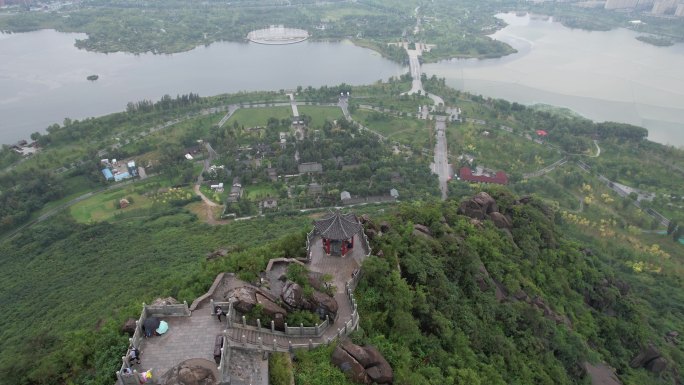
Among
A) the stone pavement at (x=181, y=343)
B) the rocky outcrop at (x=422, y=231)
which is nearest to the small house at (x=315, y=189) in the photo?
the rocky outcrop at (x=422, y=231)

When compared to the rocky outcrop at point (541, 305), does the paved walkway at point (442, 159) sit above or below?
below

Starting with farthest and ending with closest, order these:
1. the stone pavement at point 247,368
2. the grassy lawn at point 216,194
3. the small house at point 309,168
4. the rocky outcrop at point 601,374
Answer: the small house at point 309,168 < the grassy lawn at point 216,194 < the rocky outcrop at point 601,374 < the stone pavement at point 247,368

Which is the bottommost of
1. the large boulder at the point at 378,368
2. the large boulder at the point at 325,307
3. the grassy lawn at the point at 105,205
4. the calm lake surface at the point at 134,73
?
the grassy lawn at the point at 105,205

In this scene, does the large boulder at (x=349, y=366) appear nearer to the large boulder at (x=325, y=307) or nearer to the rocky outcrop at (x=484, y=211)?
the large boulder at (x=325, y=307)

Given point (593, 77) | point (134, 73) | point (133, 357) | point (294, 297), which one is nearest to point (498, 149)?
point (593, 77)

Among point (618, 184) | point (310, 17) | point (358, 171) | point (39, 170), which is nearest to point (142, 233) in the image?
point (39, 170)

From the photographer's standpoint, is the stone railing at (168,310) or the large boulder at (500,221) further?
the large boulder at (500,221)

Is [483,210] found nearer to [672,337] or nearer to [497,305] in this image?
[497,305]
